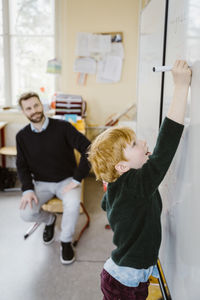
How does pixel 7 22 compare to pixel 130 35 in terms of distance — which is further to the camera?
pixel 7 22

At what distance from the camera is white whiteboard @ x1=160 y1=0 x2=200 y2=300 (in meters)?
0.81

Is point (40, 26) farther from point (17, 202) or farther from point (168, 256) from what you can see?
point (168, 256)

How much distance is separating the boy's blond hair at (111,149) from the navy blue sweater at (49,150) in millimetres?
1086

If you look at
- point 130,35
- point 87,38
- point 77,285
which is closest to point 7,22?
point 87,38

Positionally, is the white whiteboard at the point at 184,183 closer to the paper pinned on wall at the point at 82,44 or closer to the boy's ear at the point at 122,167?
the boy's ear at the point at 122,167

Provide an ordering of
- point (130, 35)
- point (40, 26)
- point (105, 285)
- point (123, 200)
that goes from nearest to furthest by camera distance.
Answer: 1. point (123, 200)
2. point (105, 285)
3. point (130, 35)
4. point (40, 26)

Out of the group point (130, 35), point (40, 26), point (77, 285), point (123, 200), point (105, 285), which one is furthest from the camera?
point (40, 26)

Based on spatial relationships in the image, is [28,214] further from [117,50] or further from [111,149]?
[117,50]

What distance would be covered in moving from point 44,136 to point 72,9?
1.93 metres

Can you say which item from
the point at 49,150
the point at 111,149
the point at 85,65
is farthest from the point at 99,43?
the point at 111,149

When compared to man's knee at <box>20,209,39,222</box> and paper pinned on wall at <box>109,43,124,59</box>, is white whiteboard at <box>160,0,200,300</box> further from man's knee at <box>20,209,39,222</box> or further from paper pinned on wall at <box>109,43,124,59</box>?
paper pinned on wall at <box>109,43,124,59</box>

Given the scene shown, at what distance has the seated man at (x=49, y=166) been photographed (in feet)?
6.79

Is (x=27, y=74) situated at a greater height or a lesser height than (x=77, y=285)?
greater

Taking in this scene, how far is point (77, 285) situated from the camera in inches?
72.5
